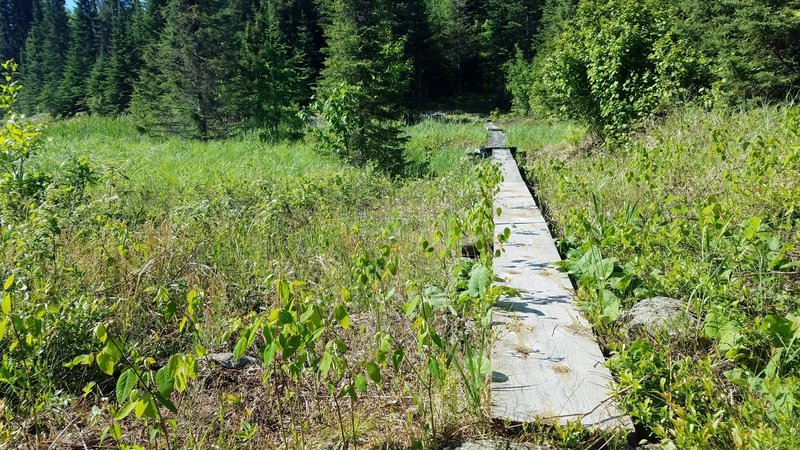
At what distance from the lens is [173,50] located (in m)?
19.7

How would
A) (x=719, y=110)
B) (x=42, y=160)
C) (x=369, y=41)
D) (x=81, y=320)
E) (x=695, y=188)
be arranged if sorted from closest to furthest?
(x=81, y=320), (x=695, y=188), (x=719, y=110), (x=42, y=160), (x=369, y=41)

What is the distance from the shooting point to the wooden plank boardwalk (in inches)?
66.3

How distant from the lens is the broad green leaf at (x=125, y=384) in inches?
48.0

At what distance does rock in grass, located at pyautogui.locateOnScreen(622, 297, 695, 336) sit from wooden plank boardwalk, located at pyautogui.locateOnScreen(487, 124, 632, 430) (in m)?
0.21

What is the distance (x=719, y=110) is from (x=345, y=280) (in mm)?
5262

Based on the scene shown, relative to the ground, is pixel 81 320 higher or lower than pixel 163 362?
higher

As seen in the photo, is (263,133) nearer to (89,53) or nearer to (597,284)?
(597,284)

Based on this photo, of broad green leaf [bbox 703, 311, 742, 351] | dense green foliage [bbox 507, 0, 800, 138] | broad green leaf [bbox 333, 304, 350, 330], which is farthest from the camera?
dense green foliage [bbox 507, 0, 800, 138]

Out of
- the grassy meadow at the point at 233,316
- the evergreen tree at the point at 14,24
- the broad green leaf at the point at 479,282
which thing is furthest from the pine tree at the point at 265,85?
the evergreen tree at the point at 14,24

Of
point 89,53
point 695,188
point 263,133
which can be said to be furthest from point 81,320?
point 89,53

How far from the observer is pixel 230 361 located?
8.17 feet

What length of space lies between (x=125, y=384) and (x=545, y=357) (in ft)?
4.81

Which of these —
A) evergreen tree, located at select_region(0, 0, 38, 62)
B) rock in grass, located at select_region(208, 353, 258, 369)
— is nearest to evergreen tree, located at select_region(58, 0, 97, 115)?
evergreen tree, located at select_region(0, 0, 38, 62)

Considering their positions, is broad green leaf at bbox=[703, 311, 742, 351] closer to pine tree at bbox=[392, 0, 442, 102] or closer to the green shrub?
the green shrub
